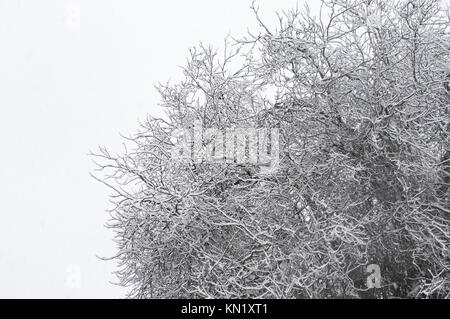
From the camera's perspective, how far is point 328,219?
Answer: 921 centimetres

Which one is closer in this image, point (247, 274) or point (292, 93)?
point (247, 274)

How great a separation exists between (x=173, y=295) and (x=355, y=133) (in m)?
4.34

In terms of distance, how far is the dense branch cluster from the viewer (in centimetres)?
941

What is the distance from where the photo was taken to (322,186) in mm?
10250

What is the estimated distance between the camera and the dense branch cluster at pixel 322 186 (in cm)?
941

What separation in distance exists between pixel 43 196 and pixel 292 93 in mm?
113455

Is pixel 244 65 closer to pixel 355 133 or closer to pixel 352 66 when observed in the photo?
pixel 352 66

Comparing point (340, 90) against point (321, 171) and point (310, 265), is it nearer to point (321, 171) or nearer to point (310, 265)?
point (321, 171)

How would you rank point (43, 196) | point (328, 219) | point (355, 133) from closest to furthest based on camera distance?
1. point (328, 219)
2. point (355, 133)
3. point (43, 196)
